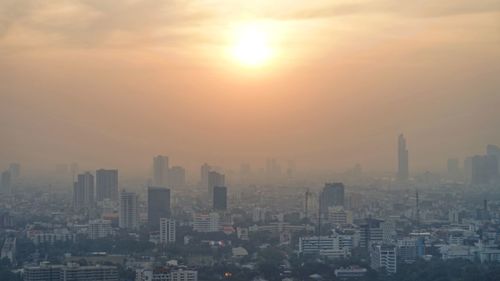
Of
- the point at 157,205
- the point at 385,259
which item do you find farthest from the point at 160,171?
the point at 385,259

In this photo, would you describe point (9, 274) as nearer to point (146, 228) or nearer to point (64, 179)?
point (146, 228)

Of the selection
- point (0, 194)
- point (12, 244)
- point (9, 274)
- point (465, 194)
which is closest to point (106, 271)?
point (9, 274)

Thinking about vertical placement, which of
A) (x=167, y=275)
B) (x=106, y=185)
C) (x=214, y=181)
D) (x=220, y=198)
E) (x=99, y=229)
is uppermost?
(x=214, y=181)

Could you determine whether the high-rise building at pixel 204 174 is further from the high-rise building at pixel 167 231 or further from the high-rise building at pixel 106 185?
the high-rise building at pixel 167 231

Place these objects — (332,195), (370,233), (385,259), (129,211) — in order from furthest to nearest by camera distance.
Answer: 1. (332,195)
2. (129,211)
3. (370,233)
4. (385,259)

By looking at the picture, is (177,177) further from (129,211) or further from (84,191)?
(129,211)

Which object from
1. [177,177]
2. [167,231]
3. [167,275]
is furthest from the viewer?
[177,177]
